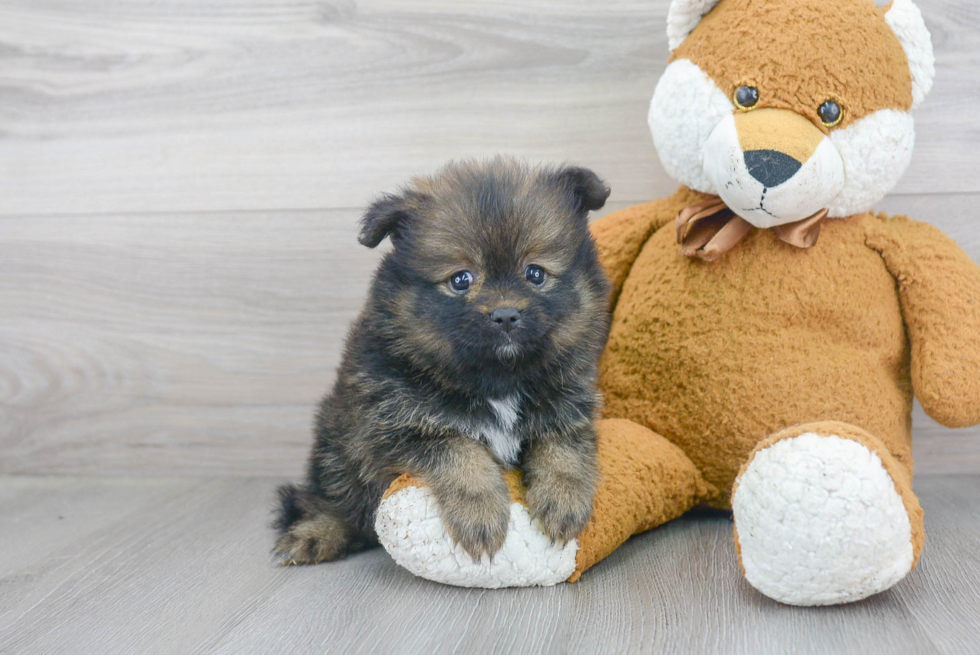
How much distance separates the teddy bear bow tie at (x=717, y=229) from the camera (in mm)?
1697

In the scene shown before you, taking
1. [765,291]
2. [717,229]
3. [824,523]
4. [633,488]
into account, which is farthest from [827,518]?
[717,229]

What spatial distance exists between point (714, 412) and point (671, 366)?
14 cm

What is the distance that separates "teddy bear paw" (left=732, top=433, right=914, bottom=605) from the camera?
1333 mm

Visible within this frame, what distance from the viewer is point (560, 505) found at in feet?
5.05

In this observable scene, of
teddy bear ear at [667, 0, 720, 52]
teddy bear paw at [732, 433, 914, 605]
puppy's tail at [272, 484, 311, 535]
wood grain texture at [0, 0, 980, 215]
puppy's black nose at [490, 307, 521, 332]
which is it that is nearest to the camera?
teddy bear paw at [732, 433, 914, 605]

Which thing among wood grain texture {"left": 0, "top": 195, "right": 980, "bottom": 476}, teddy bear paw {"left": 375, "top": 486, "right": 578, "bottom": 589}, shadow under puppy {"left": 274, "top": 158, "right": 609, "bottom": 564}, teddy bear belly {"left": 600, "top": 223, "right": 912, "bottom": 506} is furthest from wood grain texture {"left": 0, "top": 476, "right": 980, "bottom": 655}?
wood grain texture {"left": 0, "top": 195, "right": 980, "bottom": 476}

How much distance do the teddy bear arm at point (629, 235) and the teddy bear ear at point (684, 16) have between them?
0.35 m

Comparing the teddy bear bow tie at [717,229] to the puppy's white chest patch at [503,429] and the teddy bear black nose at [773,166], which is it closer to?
the teddy bear black nose at [773,166]

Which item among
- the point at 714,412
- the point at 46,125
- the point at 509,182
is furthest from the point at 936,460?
the point at 46,125

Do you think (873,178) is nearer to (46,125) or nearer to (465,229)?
(465,229)

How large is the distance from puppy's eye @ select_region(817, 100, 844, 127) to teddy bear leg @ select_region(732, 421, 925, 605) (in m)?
0.62

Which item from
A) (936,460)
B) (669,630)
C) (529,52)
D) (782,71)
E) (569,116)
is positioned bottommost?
(936,460)

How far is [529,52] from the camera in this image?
229cm

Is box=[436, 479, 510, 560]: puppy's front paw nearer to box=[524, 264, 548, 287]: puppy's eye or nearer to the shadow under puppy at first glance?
the shadow under puppy
